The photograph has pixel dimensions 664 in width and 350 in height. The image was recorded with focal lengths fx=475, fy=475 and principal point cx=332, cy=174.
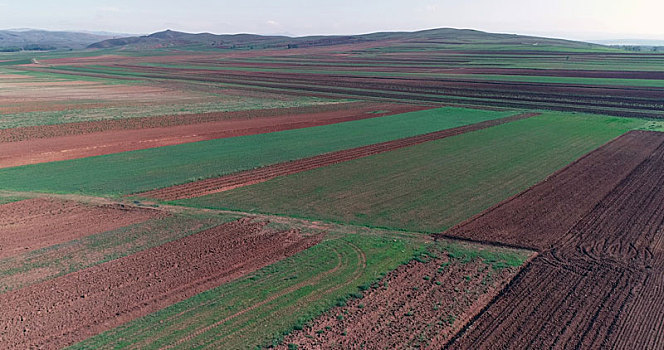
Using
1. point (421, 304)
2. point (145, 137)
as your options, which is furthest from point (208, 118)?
point (421, 304)

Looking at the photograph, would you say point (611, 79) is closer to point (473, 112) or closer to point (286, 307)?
point (473, 112)

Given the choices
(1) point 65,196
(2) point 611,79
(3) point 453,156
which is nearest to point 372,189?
(3) point 453,156

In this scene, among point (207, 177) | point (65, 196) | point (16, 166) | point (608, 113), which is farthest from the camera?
point (608, 113)

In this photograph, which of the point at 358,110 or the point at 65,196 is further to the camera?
the point at 358,110

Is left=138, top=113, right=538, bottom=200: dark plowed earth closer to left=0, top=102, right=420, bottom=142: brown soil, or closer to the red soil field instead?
the red soil field

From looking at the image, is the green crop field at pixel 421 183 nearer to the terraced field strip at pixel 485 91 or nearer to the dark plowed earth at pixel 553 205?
the dark plowed earth at pixel 553 205

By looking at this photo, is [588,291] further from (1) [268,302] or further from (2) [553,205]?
(1) [268,302]

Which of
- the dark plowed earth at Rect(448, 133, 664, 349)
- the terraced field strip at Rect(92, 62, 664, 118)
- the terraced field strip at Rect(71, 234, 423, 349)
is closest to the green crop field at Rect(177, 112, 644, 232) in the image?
the dark plowed earth at Rect(448, 133, 664, 349)
